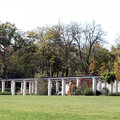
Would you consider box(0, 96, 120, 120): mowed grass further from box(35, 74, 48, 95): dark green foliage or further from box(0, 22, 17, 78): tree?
box(0, 22, 17, 78): tree

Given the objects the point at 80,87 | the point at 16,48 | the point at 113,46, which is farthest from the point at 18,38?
the point at 80,87

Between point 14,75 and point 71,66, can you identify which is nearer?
point 71,66

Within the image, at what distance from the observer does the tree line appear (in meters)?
70.0

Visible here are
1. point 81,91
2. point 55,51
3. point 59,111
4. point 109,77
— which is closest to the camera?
point 59,111

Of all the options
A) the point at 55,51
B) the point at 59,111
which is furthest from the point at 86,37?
the point at 59,111

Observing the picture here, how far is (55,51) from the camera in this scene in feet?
235

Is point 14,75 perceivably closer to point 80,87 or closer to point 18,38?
point 18,38

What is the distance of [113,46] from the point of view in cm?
7656

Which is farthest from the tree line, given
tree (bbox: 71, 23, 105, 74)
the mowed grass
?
the mowed grass

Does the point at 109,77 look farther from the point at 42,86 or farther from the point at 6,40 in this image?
the point at 6,40

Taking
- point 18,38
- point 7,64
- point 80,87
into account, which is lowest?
point 80,87

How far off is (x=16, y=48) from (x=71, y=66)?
13243 millimetres

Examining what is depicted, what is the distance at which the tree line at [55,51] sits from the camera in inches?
2756

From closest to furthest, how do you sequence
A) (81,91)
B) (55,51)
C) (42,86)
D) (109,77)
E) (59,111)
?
(59,111)
(109,77)
(81,91)
(42,86)
(55,51)
